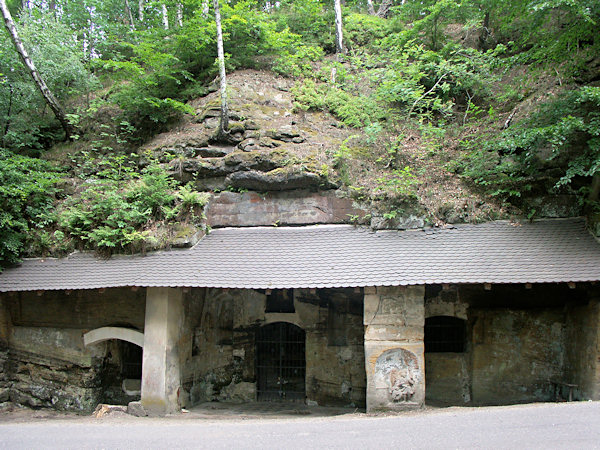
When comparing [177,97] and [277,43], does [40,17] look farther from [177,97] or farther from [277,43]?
[277,43]

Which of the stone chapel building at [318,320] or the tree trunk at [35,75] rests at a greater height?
the tree trunk at [35,75]

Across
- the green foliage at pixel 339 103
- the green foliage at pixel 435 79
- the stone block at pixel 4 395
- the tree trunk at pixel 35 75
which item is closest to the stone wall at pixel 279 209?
the green foliage at pixel 339 103

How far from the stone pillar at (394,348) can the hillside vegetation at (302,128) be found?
192 centimetres

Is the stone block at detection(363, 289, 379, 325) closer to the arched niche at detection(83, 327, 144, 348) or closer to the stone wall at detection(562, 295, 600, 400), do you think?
the stone wall at detection(562, 295, 600, 400)

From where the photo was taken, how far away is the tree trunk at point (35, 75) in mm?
12336

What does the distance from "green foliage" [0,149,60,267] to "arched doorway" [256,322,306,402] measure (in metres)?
6.59

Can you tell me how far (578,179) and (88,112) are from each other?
14840mm

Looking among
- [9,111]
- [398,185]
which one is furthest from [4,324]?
[398,185]

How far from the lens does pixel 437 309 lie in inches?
404

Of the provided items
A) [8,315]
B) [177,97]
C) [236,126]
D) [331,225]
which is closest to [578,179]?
[331,225]

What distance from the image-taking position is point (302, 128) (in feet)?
40.4

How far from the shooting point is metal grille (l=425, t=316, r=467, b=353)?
10.4 metres

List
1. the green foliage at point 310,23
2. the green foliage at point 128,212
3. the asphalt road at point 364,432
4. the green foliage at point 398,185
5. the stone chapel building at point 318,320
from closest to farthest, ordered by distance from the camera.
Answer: the asphalt road at point 364,432 → the stone chapel building at point 318,320 → the green foliage at point 398,185 → the green foliage at point 128,212 → the green foliage at point 310,23

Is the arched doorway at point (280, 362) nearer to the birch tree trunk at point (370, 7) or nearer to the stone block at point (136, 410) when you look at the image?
the stone block at point (136, 410)
